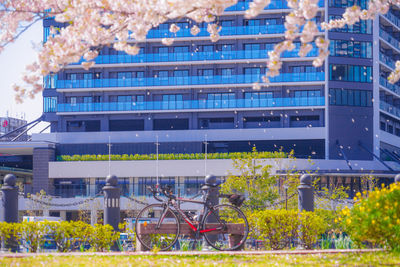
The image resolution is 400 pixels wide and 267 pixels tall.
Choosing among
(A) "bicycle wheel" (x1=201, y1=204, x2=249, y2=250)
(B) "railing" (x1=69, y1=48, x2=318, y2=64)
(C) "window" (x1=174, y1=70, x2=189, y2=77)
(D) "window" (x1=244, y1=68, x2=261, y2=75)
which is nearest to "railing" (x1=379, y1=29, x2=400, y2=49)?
(B) "railing" (x1=69, y1=48, x2=318, y2=64)

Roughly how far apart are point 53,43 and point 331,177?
53.4 meters

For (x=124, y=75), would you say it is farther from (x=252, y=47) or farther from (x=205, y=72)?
(x=252, y=47)

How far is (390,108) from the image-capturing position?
75.7 m

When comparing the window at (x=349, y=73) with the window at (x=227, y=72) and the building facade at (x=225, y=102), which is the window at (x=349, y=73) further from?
the window at (x=227, y=72)

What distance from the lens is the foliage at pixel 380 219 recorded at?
11.7m

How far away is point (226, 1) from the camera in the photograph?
11211 millimetres

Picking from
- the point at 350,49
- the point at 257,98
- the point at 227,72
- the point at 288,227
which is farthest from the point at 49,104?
the point at 288,227

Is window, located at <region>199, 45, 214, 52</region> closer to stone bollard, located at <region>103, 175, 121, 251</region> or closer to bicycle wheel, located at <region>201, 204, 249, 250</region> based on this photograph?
stone bollard, located at <region>103, 175, 121, 251</region>

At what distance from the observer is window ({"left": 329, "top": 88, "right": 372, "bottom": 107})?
6869 cm

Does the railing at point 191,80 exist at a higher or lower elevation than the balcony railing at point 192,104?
higher

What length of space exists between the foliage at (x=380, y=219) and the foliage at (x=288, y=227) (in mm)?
2431

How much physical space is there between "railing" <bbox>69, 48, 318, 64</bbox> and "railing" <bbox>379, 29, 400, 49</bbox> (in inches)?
332

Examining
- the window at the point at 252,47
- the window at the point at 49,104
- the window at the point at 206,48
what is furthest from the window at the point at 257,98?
the window at the point at 49,104

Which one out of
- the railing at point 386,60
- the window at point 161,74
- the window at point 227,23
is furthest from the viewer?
the window at point 161,74
